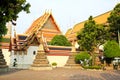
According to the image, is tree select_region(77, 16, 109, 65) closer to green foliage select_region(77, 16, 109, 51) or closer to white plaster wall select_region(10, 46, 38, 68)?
green foliage select_region(77, 16, 109, 51)

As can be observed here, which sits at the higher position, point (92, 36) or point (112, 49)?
point (92, 36)

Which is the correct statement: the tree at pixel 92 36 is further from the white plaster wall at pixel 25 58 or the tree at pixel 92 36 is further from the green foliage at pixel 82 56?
the white plaster wall at pixel 25 58

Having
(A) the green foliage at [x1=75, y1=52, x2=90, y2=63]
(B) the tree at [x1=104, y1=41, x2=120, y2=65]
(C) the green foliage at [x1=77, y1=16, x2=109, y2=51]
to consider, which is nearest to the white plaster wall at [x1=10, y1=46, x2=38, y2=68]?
(A) the green foliage at [x1=75, y1=52, x2=90, y2=63]

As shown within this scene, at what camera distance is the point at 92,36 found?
27.7 meters

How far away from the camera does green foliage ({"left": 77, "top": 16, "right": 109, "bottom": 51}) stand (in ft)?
91.1

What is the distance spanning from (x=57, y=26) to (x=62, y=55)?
38.1 ft

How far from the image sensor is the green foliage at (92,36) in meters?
27.8

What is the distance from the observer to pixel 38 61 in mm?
26406

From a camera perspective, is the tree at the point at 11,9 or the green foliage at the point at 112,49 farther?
the green foliage at the point at 112,49

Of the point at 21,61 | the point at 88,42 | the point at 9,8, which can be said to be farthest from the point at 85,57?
the point at 9,8

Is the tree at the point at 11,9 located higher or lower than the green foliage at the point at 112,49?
higher

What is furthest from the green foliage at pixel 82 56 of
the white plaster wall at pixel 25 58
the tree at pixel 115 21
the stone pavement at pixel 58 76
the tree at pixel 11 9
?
the tree at pixel 11 9

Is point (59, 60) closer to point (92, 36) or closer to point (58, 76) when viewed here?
point (92, 36)

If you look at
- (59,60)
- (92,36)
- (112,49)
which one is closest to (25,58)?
(59,60)
